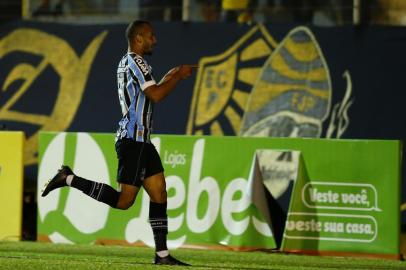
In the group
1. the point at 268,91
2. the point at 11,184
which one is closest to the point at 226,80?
the point at 268,91

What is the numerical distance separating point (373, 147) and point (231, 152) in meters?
1.45

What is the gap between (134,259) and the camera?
9.80m

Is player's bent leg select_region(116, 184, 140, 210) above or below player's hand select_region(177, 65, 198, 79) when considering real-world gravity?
below

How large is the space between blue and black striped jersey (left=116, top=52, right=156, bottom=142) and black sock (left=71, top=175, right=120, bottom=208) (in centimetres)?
44

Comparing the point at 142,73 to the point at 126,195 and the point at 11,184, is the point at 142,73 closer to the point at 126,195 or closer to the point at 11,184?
the point at 126,195

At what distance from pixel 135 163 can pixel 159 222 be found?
539mm

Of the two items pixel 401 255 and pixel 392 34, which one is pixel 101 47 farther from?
pixel 401 255

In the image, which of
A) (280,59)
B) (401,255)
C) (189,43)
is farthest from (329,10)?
(401,255)

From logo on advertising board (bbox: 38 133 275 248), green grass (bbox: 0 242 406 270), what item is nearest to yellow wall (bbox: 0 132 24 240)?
logo on advertising board (bbox: 38 133 275 248)

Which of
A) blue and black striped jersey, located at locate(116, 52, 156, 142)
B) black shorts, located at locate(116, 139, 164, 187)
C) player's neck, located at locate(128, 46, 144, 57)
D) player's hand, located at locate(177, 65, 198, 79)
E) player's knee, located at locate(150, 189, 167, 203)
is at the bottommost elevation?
player's knee, located at locate(150, 189, 167, 203)

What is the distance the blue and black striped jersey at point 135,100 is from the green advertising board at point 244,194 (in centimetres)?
248

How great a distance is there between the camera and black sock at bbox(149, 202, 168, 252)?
9102mm

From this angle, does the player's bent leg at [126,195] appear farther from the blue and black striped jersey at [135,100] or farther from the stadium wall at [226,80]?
the stadium wall at [226,80]

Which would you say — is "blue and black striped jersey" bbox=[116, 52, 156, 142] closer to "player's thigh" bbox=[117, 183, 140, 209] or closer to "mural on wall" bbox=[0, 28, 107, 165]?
"player's thigh" bbox=[117, 183, 140, 209]
